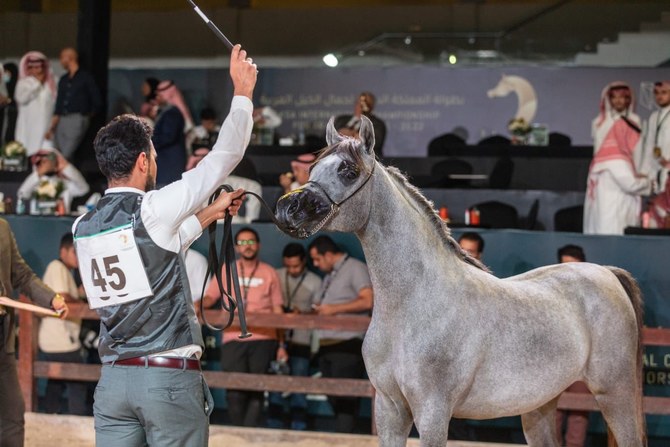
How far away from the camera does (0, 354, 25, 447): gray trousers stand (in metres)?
5.73

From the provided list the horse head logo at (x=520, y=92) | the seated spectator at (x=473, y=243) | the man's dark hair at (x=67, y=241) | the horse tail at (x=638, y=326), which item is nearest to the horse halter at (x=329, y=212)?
the horse tail at (x=638, y=326)

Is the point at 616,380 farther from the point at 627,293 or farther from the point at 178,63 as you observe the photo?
the point at 178,63

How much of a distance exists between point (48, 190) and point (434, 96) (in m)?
5.48

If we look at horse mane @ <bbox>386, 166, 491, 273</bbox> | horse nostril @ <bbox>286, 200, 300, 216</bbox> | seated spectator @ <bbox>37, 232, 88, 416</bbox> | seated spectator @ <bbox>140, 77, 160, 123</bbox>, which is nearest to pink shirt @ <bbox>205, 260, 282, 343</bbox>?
seated spectator @ <bbox>37, 232, 88, 416</bbox>

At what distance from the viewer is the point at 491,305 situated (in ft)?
14.3

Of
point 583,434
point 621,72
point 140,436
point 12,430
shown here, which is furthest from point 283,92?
point 140,436

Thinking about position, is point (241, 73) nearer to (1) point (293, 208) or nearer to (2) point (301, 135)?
(1) point (293, 208)

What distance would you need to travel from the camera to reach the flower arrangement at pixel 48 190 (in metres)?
9.91

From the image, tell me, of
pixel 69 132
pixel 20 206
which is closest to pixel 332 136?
pixel 20 206

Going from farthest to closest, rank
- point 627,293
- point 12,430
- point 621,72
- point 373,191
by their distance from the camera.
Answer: point 621,72, point 12,430, point 627,293, point 373,191

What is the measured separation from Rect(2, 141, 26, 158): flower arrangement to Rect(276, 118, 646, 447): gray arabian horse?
775 centimetres

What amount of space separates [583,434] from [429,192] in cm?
318

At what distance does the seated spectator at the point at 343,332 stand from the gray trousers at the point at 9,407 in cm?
265

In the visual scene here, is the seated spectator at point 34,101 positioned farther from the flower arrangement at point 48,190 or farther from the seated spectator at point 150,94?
the flower arrangement at point 48,190
